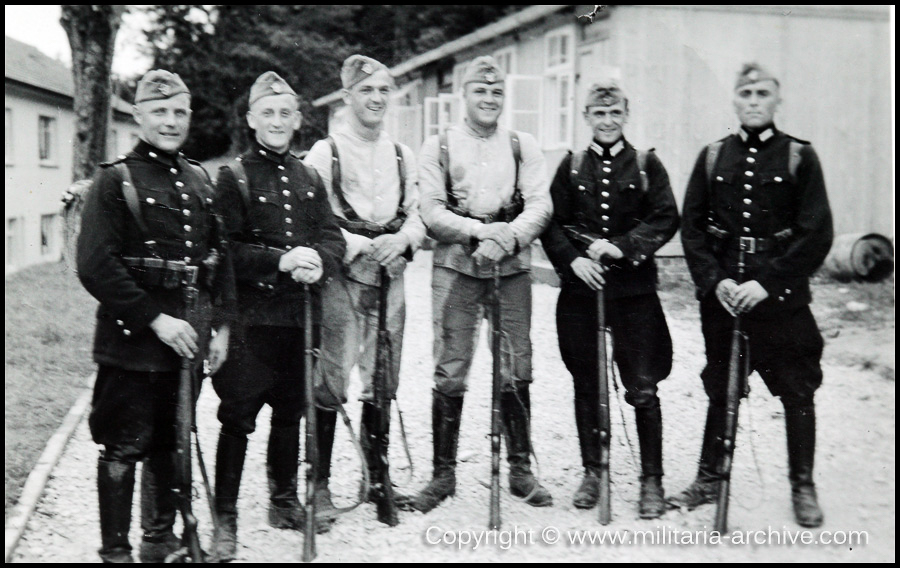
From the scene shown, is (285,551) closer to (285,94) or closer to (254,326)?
(254,326)

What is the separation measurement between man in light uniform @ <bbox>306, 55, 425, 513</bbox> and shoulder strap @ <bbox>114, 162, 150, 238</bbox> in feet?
3.23

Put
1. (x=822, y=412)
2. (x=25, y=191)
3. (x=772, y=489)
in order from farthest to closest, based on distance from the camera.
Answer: (x=25, y=191)
(x=822, y=412)
(x=772, y=489)

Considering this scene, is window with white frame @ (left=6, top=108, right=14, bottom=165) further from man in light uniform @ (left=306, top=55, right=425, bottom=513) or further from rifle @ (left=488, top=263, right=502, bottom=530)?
rifle @ (left=488, top=263, right=502, bottom=530)

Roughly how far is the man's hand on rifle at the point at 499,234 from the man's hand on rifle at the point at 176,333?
5.03ft

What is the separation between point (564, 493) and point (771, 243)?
179 centimetres

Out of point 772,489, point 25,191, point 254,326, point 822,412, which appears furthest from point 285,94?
point 25,191

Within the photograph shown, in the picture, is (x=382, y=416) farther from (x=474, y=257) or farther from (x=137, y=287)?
(x=137, y=287)

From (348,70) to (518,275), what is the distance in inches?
56.3

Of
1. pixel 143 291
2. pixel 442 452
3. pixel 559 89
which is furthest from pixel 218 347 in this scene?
pixel 559 89

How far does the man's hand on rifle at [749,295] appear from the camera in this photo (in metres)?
4.23

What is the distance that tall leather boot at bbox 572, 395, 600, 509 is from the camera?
459 cm

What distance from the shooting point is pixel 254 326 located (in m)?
4.07

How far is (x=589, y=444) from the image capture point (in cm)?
465

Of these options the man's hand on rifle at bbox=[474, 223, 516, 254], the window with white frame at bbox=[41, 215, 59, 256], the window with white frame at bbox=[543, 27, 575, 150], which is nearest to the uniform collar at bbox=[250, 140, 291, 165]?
the man's hand on rifle at bbox=[474, 223, 516, 254]
